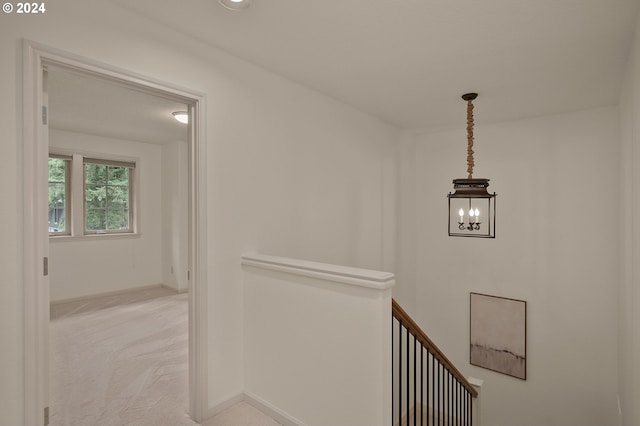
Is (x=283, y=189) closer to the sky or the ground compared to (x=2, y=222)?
closer to the sky

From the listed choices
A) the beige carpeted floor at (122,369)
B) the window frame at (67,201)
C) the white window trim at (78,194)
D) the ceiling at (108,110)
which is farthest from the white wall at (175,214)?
the window frame at (67,201)

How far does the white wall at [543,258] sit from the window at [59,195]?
4920 mm

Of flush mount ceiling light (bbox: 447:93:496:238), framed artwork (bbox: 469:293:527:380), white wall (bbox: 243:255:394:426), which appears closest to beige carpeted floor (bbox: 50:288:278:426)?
white wall (bbox: 243:255:394:426)

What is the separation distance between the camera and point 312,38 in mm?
2355

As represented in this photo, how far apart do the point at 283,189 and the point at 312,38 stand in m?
1.17

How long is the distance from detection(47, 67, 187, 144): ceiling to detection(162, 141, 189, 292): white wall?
1.38 feet

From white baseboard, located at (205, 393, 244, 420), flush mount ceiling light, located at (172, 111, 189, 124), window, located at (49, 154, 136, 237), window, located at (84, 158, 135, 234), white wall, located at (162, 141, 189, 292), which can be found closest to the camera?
white baseboard, located at (205, 393, 244, 420)

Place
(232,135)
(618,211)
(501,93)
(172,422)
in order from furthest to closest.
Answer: (618,211)
(501,93)
(232,135)
(172,422)

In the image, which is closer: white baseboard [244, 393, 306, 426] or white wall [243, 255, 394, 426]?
white wall [243, 255, 394, 426]

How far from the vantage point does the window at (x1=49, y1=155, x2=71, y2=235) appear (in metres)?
5.11

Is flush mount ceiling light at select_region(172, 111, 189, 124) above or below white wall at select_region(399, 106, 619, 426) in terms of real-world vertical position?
above

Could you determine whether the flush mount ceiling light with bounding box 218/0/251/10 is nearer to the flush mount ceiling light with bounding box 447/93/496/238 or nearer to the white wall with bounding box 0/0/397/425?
the white wall with bounding box 0/0/397/425

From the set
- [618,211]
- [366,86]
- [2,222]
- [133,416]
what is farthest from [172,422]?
[618,211]

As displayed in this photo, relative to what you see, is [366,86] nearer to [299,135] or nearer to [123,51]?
[299,135]
